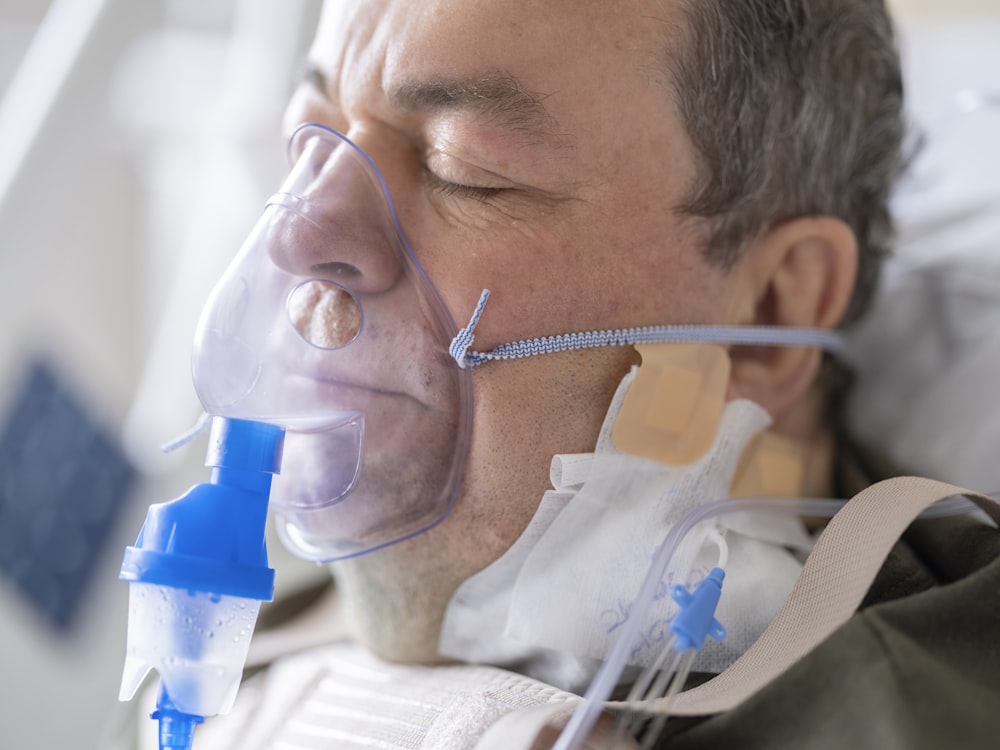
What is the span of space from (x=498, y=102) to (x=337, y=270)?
0.26m

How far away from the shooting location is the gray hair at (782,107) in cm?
118

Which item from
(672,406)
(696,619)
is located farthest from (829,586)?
(672,406)

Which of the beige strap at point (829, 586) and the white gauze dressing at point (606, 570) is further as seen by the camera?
the white gauze dressing at point (606, 570)

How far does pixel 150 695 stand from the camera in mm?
1417

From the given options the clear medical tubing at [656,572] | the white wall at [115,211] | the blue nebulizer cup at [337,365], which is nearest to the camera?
the clear medical tubing at [656,572]

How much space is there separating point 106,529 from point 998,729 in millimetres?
1687

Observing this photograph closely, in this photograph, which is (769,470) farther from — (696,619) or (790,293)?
(696,619)

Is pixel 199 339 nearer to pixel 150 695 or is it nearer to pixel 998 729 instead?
pixel 150 695

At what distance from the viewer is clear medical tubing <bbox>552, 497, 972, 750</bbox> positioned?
34.2 inches

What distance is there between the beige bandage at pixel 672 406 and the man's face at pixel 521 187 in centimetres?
3

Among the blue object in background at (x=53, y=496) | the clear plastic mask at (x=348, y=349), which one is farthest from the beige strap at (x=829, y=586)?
the blue object in background at (x=53, y=496)

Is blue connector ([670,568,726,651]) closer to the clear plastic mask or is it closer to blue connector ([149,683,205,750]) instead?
the clear plastic mask

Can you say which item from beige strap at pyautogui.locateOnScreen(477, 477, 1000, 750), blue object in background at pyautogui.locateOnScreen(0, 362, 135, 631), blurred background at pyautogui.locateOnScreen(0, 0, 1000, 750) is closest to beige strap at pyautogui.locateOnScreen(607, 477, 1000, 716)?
beige strap at pyautogui.locateOnScreen(477, 477, 1000, 750)

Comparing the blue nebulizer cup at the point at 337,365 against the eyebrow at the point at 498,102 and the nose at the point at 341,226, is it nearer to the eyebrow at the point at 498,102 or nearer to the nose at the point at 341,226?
the nose at the point at 341,226
